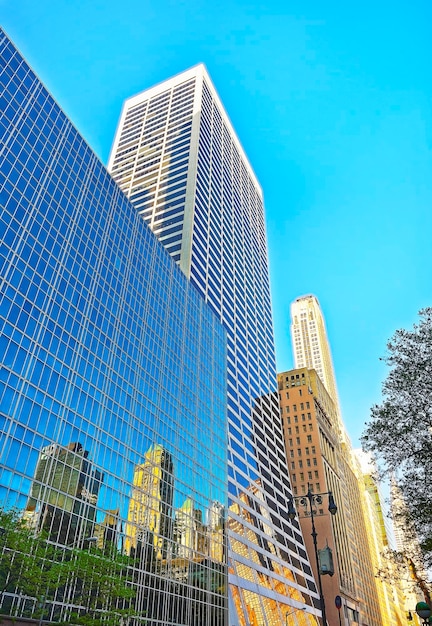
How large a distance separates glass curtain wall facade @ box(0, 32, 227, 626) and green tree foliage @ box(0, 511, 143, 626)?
0.68 ft

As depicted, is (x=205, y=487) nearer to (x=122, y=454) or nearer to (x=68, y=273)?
(x=122, y=454)

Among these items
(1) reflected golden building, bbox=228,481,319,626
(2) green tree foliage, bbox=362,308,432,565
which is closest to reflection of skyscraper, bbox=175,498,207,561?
(1) reflected golden building, bbox=228,481,319,626

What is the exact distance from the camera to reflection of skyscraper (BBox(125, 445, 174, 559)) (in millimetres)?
47000

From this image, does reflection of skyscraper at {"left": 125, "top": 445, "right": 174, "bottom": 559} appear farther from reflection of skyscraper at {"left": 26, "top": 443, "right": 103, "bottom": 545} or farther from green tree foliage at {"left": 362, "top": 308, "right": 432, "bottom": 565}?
→ green tree foliage at {"left": 362, "top": 308, "right": 432, "bottom": 565}

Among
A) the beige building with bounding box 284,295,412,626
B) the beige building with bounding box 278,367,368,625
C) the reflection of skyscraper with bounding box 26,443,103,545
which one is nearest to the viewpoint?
the reflection of skyscraper with bounding box 26,443,103,545

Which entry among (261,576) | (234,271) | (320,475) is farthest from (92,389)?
(320,475)

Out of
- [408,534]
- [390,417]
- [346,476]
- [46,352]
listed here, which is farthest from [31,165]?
[346,476]

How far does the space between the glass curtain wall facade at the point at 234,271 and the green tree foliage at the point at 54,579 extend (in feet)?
101

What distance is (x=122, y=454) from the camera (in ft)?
158

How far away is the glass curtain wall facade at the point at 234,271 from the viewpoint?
247 ft

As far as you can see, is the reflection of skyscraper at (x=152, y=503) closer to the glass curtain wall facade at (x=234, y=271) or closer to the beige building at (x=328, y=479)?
the glass curtain wall facade at (x=234, y=271)

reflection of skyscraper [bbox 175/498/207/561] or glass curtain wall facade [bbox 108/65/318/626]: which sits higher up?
glass curtain wall facade [bbox 108/65/318/626]

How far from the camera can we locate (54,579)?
3153cm

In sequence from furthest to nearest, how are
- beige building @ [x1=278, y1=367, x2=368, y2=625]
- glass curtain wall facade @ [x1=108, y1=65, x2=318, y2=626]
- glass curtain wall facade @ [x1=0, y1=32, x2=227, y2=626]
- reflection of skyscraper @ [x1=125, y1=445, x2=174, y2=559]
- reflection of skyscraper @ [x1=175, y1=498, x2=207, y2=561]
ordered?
beige building @ [x1=278, y1=367, x2=368, y2=625]
glass curtain wall facade @ [x1=108, y1=65, x2=318, y2=626]
reflection of skyscraper @ [x1=175, y1=498, x2=207, y2=561]
reflection of skyscraper @ [x1=125, y1=445, x2=174, y2=559]
glass curtain wall facade @ [x1=0, y1=32, x2=227, y2=626]
